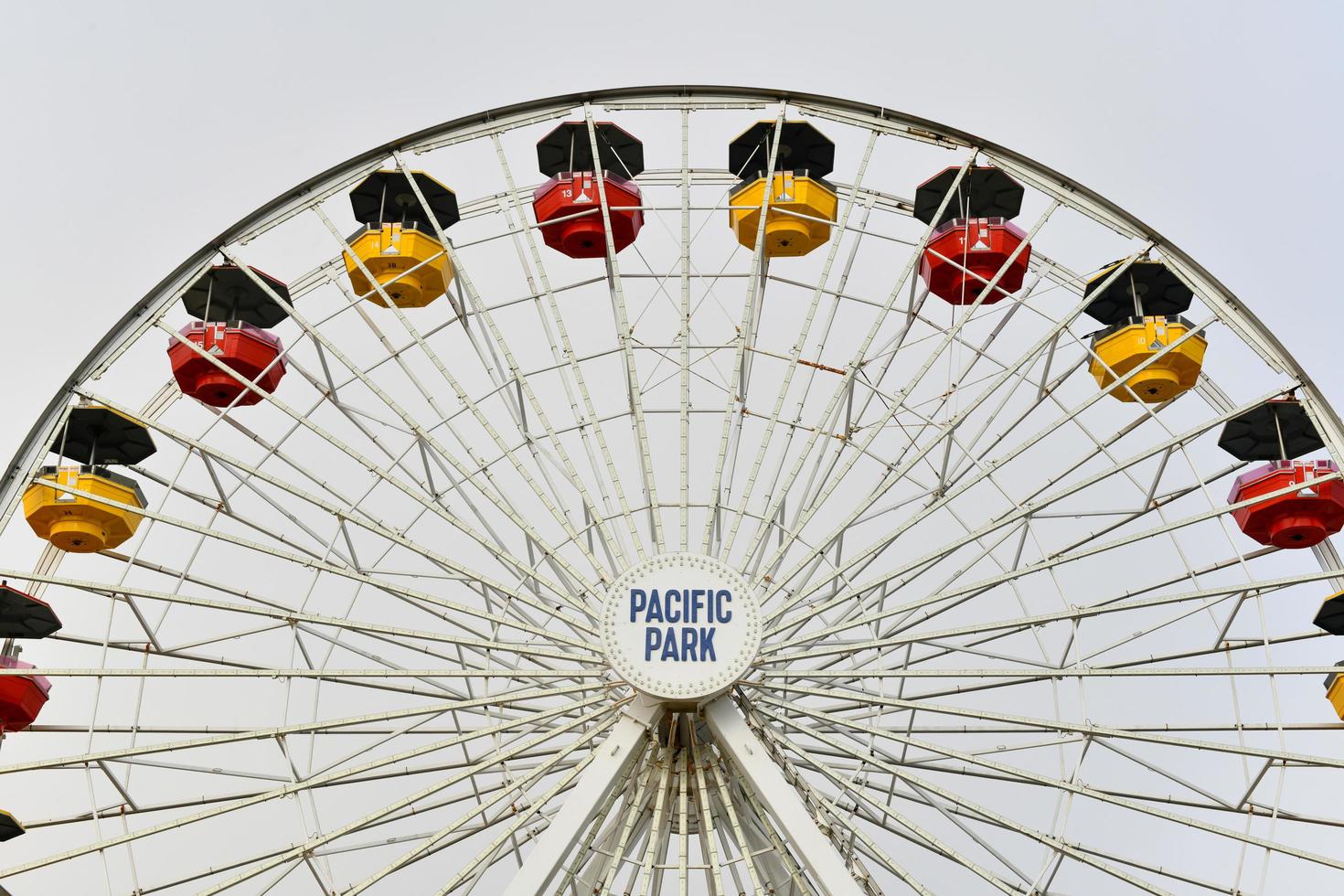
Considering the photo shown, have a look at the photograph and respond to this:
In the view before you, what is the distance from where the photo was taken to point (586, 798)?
17.8m

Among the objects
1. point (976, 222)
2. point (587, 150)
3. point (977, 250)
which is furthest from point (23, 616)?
point (976, 222)

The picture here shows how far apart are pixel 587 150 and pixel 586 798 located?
805 centimetres

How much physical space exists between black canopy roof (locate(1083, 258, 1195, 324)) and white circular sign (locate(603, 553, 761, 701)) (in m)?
6.18

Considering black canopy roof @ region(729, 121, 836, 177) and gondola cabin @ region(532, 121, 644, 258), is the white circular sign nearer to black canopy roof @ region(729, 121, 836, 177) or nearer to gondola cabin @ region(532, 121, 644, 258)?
gondola cabin @ region(532, 121, 644, 258)

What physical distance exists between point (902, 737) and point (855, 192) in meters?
6.30

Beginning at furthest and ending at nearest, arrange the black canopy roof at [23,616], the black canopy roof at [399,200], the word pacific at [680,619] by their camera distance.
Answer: the black canopy roof at [399,200]
the black canopy roof at [23,616]
the word pacific at [680,619]

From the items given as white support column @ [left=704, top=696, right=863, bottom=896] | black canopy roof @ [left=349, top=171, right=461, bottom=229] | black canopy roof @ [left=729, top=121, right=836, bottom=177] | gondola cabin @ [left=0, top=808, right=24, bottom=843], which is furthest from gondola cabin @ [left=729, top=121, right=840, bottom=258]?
gondola cabin @ [left=0, top=808, right=24, bottom=843]

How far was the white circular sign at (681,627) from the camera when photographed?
18.0 meters

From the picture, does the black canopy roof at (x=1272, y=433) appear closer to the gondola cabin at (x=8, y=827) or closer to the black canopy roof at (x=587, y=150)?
the black canopy roof at (x=587, y=150)

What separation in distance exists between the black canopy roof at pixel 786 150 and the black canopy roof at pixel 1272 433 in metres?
5.31

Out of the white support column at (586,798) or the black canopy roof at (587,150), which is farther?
the black canopy roof at (587,150)

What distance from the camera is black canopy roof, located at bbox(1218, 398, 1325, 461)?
2156 centimetres

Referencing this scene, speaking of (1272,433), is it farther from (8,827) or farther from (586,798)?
(8,827)

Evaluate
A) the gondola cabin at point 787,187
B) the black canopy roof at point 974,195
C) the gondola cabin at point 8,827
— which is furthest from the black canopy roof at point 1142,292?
the gondola cabin at point 8,827
